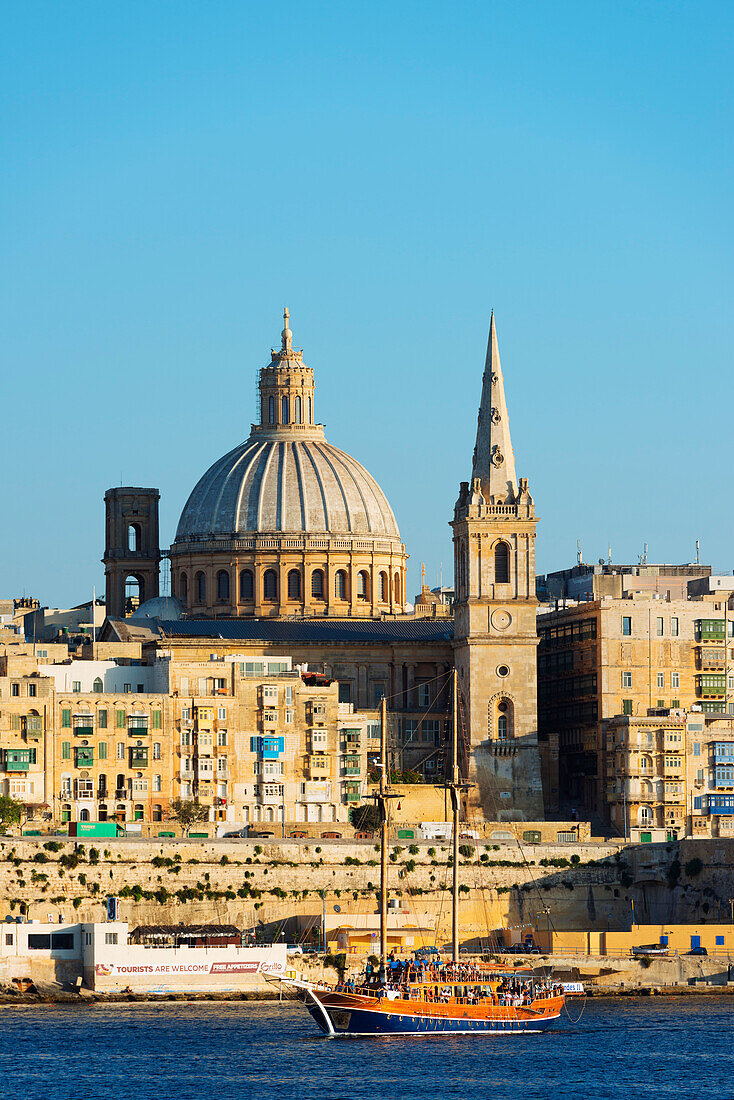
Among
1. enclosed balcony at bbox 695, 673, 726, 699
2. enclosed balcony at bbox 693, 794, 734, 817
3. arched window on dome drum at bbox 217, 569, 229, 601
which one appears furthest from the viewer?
arched window on dome drum at bbox 217, 569, 229, 601

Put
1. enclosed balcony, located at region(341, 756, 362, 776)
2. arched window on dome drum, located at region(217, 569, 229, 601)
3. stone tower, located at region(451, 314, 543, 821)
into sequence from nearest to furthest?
enclosed balcony, located at region(341, 756, 362, 776)
stone tower, located at region(451, 314, 543, 821)
arched window on dome drum, located at region(217, 569, 229, 601)

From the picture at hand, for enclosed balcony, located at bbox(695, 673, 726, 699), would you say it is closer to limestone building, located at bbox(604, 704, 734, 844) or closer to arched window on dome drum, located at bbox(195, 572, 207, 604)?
limestone building, located at bbox(604, 704, 734, 844)

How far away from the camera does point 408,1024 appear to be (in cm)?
8962

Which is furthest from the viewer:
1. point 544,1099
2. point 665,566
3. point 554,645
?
point 665,566

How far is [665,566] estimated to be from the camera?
156 m

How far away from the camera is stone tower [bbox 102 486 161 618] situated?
14312 cm

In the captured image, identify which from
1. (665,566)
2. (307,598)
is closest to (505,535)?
(307,598)

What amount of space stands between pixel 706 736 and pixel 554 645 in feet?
39.7

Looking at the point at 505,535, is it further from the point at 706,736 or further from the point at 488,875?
Result: the point at 488,875

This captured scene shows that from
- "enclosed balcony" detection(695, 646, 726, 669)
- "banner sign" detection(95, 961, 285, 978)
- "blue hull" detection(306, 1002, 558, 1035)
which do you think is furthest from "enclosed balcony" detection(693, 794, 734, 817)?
"blue hull" detection(306, 1002, 558, 1035)

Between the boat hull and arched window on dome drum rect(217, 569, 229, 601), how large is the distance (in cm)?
5208

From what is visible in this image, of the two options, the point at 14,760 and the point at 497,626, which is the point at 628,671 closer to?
the point at 497,626

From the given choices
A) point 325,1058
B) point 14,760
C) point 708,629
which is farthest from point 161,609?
point 325,1058

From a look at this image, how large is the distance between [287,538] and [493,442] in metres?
16.2
